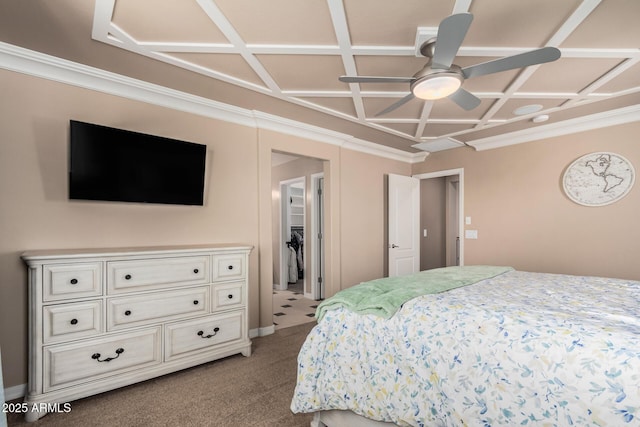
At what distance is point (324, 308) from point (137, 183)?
1.96 metres

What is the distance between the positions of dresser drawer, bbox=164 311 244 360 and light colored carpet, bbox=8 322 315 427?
21cm

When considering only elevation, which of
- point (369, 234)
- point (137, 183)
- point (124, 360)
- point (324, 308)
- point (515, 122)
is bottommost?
point (124, 360)

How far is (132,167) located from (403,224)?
382 centimetres

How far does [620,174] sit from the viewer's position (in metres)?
3.37

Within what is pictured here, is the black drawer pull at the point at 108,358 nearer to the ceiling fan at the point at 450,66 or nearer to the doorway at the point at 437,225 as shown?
the ceiling fan at the point at 450,66

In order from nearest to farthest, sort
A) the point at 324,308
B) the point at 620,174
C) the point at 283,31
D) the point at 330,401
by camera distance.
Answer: the point at 330,401 < the point at 324,308 < the point at 283,31 < the point at 620,174

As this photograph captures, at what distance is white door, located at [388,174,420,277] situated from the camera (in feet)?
15.7

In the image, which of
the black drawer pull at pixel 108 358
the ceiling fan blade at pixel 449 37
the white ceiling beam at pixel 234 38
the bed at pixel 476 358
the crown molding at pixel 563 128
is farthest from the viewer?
the crown molding at pixel 563 128

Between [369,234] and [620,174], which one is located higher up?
[620,174]

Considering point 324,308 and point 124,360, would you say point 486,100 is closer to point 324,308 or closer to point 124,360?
point 324,308

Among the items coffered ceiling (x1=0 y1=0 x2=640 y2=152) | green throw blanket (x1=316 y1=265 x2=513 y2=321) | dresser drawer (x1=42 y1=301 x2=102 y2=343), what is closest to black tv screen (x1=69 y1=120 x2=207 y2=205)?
coffered ceiling (x1=0 y1=0 x2=640 y2=152)

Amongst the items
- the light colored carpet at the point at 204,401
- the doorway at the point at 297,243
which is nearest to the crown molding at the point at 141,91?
the doorway at the point at 297,243

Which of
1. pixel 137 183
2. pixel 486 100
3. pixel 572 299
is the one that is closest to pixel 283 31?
pixel 137 183

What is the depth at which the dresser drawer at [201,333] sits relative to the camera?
245 centimetres
